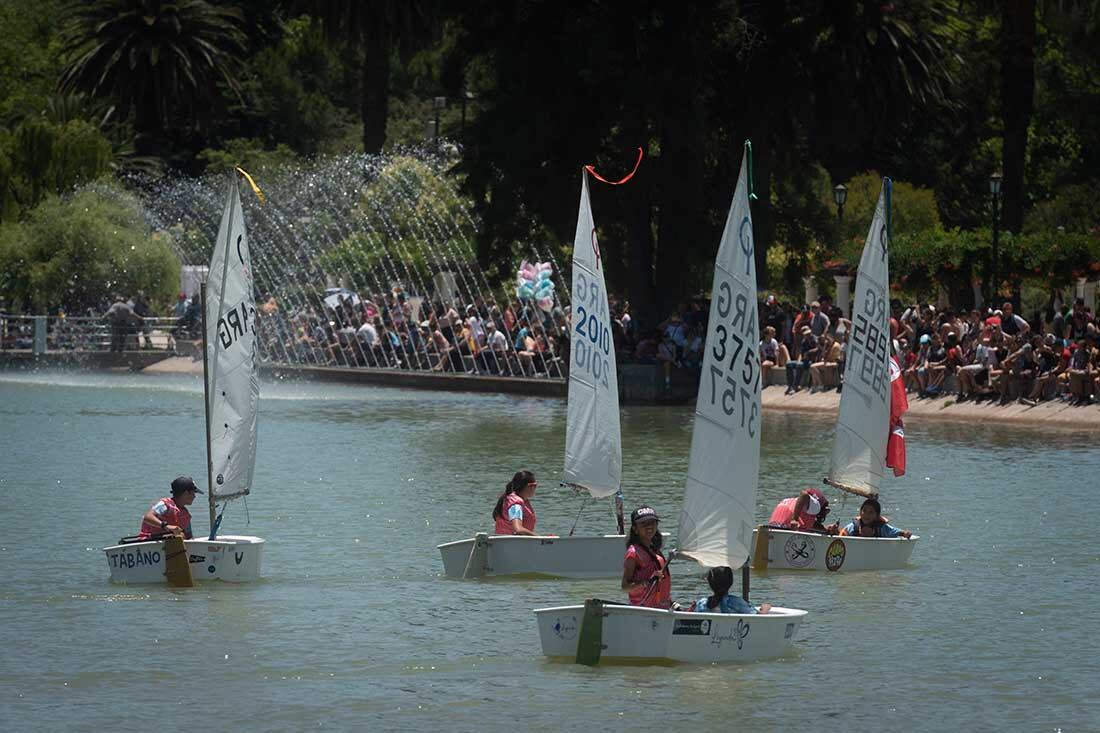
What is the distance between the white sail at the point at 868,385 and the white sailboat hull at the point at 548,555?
15.5ft

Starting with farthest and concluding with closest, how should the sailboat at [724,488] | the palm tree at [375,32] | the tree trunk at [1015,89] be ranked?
the palm tree at [375,32], the tree trunk at [1015,89], the sailboat at [724,488]

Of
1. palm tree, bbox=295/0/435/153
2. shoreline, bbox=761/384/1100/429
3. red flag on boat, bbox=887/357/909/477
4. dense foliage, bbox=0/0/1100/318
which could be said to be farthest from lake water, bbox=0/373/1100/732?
palm tree, bbox=295/0/435/153

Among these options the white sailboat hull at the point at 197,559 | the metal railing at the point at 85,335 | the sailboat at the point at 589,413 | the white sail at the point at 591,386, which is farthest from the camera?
the metal railing at the point at 85,335

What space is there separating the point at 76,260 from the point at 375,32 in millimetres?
13741

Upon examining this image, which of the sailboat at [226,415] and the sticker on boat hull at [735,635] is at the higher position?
the sailboat at [226,415]

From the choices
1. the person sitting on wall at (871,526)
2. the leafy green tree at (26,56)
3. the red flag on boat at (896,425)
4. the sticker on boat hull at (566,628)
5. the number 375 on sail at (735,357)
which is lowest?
the sticker on boat hull at (566,628)

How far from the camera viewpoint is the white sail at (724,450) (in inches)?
924

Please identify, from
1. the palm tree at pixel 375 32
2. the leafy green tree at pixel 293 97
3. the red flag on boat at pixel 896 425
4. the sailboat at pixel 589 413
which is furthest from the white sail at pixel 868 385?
the leafy green tree at pixel 293 97

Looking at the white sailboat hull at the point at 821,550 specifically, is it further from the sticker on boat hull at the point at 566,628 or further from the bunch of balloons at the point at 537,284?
the bunch of balloons at the point at 537,284

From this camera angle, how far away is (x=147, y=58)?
91875 mm

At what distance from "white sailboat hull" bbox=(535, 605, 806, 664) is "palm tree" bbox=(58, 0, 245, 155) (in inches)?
2779

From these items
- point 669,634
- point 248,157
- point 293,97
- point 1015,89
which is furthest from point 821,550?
point 293,97

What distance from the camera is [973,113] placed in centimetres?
8619

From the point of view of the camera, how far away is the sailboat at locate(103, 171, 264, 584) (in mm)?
27750
